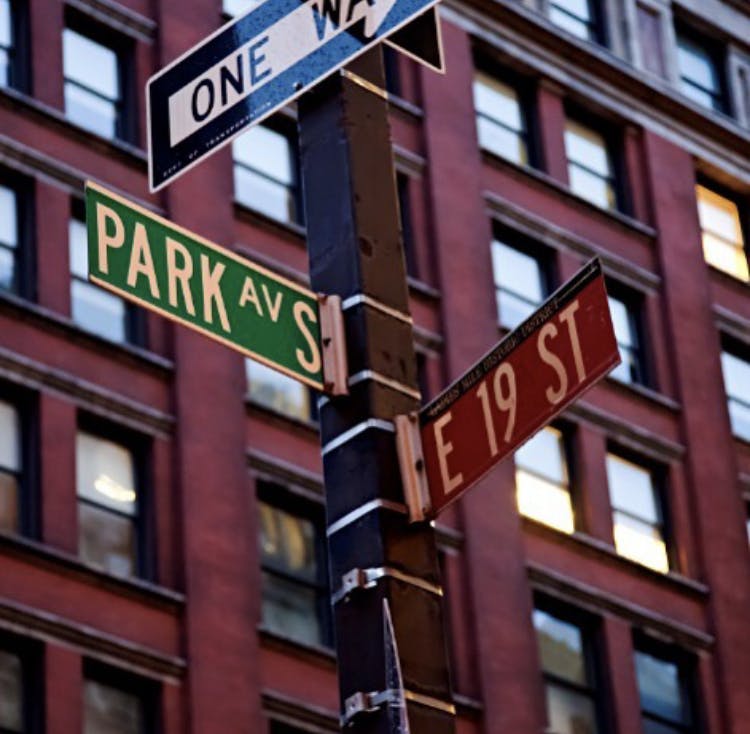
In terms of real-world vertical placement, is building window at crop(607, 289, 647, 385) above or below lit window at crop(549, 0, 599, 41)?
below

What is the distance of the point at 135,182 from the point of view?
106ft

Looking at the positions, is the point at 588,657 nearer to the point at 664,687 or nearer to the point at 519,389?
the point at 664,687

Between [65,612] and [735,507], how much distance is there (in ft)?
45.9

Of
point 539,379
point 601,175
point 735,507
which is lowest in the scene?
point 539,379

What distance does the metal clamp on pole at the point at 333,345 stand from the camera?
9.51m

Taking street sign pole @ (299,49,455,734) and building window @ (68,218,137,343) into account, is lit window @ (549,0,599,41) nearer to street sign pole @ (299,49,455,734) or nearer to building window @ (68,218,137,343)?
building window @ (68,218,137,343)

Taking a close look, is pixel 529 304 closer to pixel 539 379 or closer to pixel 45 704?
pixel 45 704

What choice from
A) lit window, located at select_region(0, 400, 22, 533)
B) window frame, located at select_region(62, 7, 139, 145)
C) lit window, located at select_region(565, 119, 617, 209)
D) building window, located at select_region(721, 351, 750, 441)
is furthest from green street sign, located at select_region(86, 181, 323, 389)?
building window, located at select_region(721, 351, 750, 441)

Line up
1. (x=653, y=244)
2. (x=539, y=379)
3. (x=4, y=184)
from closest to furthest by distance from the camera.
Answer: (x=539, y=379), (x=4, y=184), (x=653, y=244)

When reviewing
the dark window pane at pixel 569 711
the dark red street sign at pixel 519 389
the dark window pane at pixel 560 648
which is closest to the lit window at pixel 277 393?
the dark window pane at pixel 560 648

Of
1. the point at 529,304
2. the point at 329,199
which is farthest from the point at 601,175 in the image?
the point at 329,199

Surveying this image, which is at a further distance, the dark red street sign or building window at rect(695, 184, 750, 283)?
building window at rect(695, 184, 750, 283)

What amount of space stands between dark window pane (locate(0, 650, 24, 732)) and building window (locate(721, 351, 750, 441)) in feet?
52.0

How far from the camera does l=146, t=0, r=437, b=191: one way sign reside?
9867mm
